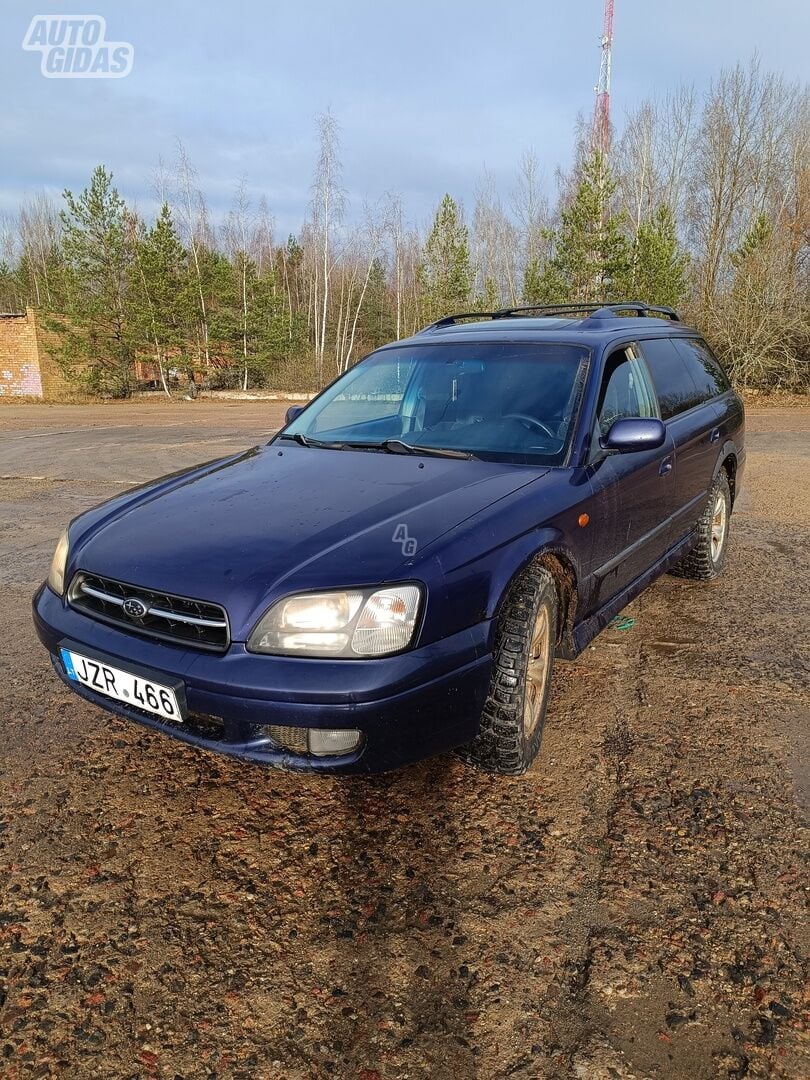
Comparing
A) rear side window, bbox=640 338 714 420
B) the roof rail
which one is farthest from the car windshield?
rear side window, bbox=640 338 714 420

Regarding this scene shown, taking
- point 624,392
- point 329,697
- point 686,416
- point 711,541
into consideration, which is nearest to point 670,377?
point 686,416

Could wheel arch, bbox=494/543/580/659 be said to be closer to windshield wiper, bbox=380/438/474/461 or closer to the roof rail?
windshield wiper, bbox=380/438/474/461

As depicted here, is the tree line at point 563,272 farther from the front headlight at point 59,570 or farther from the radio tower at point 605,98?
the front headlight at point 59,570

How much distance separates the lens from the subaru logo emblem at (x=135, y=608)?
2.25m

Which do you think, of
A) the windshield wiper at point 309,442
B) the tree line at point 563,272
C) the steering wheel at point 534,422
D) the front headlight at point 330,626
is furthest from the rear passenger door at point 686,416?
the tree line at point 563,272

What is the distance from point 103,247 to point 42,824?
28.6m

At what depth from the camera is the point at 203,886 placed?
6.86 feet

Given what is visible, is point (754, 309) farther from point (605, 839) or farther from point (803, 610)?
point (605, 839)

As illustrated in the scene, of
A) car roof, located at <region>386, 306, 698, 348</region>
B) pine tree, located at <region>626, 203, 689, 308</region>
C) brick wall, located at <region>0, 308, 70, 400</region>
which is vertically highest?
pine tree, located at <region>626, 203, 689, 308</region>

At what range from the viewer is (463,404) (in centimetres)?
335

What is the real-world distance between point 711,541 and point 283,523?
10.9ft

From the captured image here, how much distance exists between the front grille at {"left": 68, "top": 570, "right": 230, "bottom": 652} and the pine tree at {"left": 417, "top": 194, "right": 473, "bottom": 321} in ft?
104

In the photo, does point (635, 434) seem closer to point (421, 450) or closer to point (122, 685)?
point (421, 450)

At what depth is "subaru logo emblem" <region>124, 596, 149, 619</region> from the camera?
2.25 m
